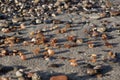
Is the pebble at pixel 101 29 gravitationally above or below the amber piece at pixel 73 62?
above

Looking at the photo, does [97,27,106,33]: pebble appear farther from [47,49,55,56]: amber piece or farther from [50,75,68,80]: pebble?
[50,75,68,80]: pebble

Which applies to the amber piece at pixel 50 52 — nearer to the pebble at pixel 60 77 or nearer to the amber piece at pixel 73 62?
the amber piece at pixel 73 62

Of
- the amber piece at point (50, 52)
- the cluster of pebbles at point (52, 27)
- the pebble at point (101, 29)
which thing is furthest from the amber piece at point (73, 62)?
the pebble at point (101, 29)

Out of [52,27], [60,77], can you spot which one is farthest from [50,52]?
[52,27]

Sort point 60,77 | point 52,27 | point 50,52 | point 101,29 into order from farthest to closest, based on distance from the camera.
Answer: point 52,27 → point 101,29 → point 50,52 → point 60,77

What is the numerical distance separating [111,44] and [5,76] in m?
3.93

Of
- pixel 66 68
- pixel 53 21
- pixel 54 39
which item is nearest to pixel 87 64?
pixel 66 68

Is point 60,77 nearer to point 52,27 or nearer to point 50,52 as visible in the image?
point 50,52

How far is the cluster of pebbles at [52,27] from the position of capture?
34.3ft

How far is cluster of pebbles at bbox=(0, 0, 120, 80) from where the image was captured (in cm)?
1045

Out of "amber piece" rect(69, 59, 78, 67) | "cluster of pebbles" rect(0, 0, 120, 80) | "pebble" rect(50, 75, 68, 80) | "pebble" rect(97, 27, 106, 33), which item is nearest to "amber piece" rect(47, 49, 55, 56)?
"cluster of pebbles" rect(0, 0, 120, 80)

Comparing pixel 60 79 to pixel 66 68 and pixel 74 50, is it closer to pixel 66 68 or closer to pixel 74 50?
pixel 66 68

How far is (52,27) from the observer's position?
13.2 metres

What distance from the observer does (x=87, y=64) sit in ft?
32.9
